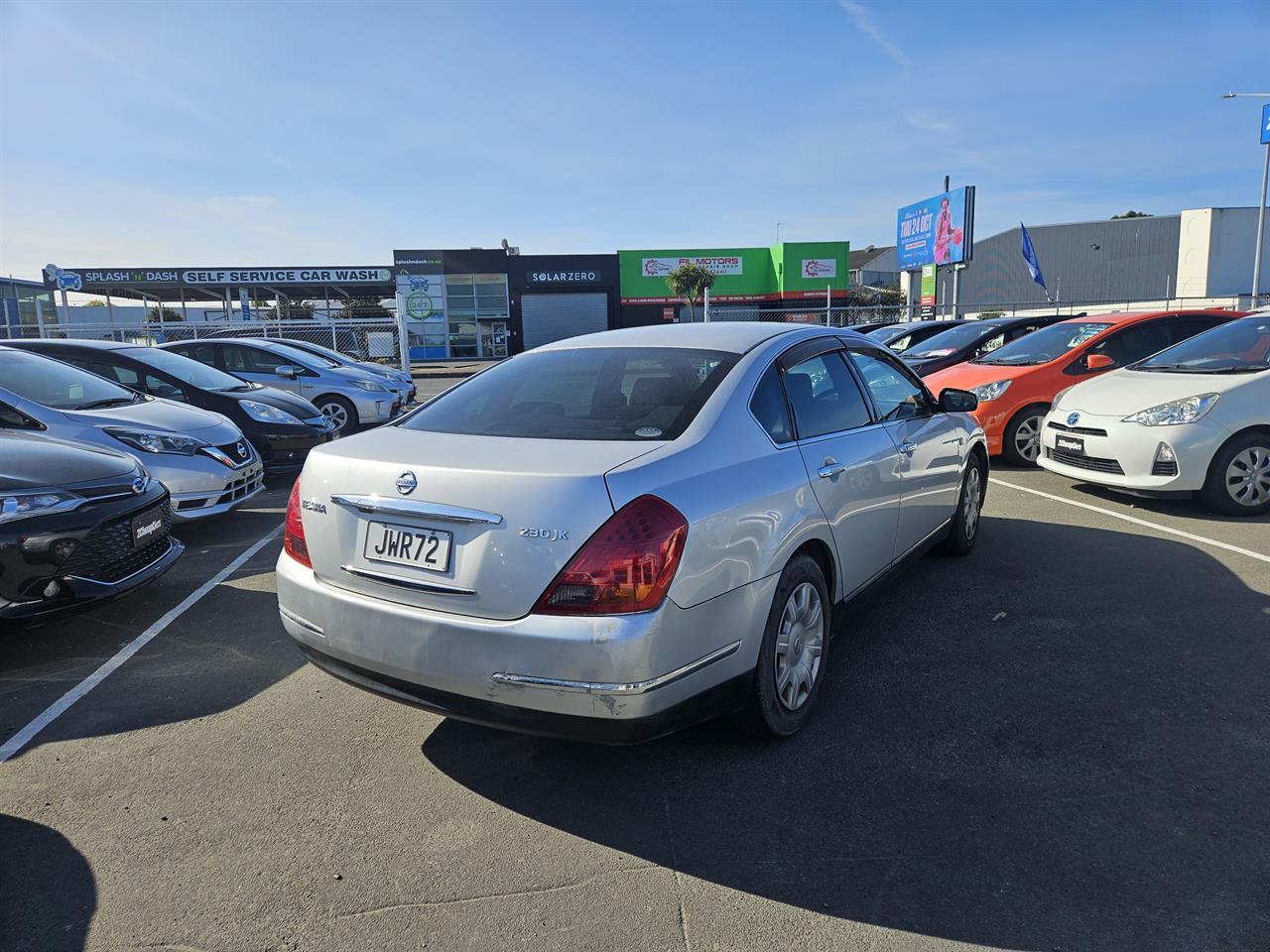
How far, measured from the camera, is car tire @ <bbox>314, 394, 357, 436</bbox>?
13016 millimetres

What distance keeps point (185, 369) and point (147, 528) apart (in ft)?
16.9

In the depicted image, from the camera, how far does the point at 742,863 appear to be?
99.9 inches

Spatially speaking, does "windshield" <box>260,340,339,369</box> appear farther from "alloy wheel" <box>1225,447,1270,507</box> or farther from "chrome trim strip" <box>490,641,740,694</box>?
"alloy wheel" <box>1225,447,1270,507</box>

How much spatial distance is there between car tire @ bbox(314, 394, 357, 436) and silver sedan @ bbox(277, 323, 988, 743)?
32.9 ft

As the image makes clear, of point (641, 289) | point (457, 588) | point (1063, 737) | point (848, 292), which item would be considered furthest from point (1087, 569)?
point (848, 292)

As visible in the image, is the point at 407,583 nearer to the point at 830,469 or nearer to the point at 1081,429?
the point at 830,469

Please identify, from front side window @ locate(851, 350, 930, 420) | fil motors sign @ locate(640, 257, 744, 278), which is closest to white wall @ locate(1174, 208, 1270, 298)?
fil motors sign @ locate(640, 257, 744, 278)

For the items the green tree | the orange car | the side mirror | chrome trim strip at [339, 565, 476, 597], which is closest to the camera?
A: chrome trim strip at [339, 565, 476, 597]

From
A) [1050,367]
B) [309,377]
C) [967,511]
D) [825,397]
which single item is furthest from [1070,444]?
[309,377]

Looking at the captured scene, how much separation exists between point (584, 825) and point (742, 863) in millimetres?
545

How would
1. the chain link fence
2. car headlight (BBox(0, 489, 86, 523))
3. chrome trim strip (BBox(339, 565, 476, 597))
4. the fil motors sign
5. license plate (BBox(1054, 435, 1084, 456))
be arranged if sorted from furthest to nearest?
1. the fil motors sign
2. the chain link fence
3. license plate (BBox(1054, 435, 1084, 456))
4. car headlight (BBox(0, 489, 86, 523))
5. chrome trim strip (BBox(339, 565, 476, 597))

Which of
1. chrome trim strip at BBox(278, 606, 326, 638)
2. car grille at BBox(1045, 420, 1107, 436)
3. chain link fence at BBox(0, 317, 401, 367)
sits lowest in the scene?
chrome trim strip at BBox(278, 606, 326, 638)

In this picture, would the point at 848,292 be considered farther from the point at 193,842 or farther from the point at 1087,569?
the point at 193,842

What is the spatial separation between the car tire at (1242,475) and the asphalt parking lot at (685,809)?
8.41ft
